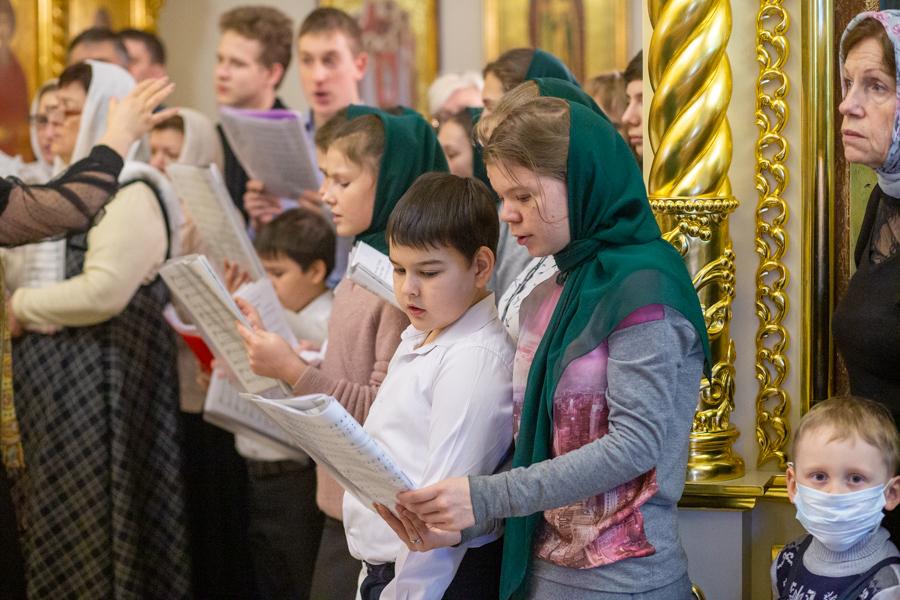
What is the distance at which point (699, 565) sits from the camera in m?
1.85

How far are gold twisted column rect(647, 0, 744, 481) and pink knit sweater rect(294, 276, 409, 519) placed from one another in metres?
0.65

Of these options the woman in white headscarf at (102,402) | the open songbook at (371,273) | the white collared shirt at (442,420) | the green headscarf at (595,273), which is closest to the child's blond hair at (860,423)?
the green headscarf at (595,273)

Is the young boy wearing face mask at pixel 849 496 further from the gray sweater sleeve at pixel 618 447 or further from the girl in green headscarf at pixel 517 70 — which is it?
the girl in green headscarf at pixel 517 70

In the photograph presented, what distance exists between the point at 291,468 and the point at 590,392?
154 centimetres

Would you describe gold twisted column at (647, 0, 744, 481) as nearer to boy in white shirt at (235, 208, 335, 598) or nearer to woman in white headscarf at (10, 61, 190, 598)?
boy in white shirt at (235, 208, 335, 598)

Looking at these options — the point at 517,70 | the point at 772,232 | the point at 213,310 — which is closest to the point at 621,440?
the point at 772,232

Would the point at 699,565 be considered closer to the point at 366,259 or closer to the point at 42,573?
the point at 366,259

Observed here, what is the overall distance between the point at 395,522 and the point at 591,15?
4.82m

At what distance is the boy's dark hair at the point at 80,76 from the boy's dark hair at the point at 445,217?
1.93m

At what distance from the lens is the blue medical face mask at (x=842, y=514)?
1407 millimetres

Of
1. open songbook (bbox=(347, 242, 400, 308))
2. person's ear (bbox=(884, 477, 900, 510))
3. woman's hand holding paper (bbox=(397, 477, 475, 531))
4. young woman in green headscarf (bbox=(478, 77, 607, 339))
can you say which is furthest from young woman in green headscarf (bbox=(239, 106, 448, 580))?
person's ear (bbox=(884, 477, 900, 510))

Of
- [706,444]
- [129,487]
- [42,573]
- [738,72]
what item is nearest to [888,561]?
[706,444]

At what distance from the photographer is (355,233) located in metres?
2.10

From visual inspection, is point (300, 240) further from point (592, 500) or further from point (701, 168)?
point (592, 500)
